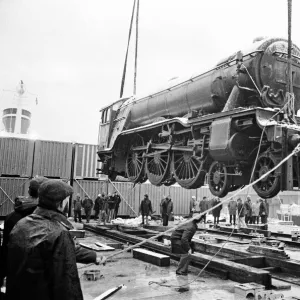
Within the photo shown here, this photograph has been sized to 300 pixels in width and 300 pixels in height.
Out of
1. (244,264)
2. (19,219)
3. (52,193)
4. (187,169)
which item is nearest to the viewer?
(52,193)

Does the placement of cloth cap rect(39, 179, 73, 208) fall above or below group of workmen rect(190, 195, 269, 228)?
above

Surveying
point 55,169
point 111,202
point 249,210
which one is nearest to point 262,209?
point 249,210

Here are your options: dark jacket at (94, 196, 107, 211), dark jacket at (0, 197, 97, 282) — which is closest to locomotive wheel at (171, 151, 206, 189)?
dark jacket at (0, 197, 97, 282)

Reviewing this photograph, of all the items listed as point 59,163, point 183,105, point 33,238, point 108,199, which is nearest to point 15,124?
point 59,163

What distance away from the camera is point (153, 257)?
22.4ft

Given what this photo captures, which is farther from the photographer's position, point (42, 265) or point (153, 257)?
point (153, 257)

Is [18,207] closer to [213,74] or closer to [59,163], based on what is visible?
[213,74]

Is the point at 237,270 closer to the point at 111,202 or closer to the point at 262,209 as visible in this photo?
the point at 262,209

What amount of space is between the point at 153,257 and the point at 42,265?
5.02 metres

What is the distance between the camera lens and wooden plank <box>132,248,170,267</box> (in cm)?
663

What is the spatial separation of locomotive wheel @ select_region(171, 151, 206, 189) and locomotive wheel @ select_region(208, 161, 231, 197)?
33cm

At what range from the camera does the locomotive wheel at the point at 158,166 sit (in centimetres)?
965

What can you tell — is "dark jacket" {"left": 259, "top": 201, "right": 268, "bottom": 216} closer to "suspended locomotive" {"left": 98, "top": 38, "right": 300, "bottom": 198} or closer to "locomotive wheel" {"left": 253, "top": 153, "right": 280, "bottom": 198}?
"suspended locomotive" {"left": 98, "top": 38, "right": 300, "bottom": 198}

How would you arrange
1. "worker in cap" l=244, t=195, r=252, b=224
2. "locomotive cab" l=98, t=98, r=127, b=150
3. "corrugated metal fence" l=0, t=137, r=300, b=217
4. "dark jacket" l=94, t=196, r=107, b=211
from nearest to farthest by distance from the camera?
"locomotive cab" l=98, t=98, r=127, b=150
"worker in cap" l=244, t=195, r=252, b=224
"dark jacket" l=94, t=196, r=107, b=211
"corrugated metal fence" l=0, t=137, r=300, b=217
